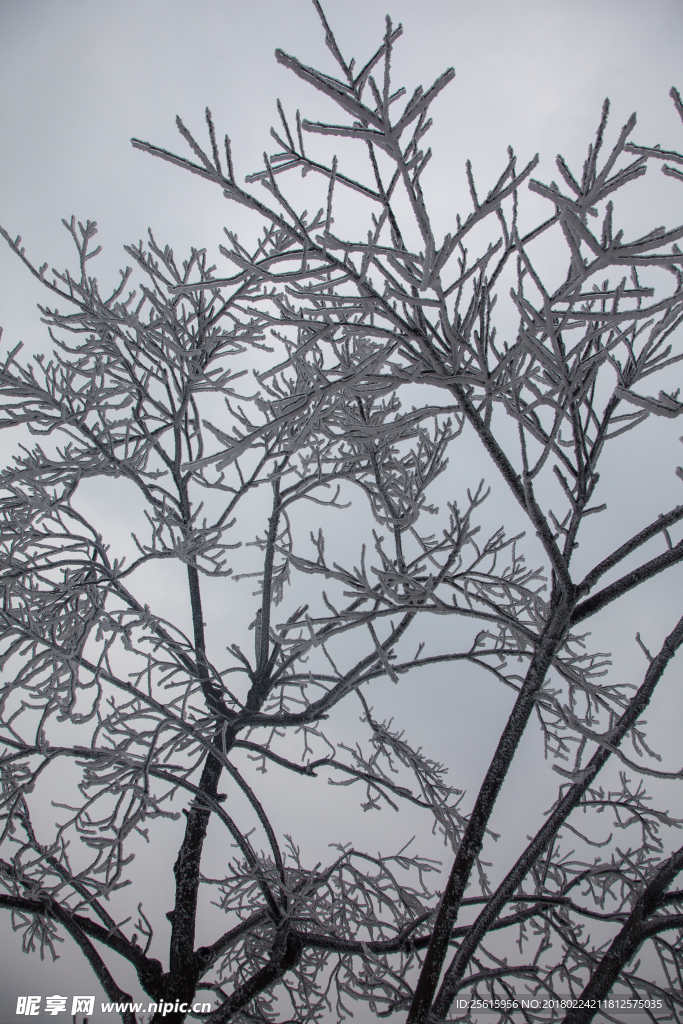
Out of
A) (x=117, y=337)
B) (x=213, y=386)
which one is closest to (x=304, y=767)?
(x=213, y=386)

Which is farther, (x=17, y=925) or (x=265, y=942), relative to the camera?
(x=265, y=942)

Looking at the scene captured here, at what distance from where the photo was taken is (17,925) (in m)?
3.75

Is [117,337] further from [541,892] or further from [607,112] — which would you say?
[541,892]

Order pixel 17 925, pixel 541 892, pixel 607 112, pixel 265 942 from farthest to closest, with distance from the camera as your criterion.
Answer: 1. pixel 265 942
2. pixel 17 925
3. pixel 541 892
4. pixel 607 112

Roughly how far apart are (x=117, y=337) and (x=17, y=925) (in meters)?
4.35

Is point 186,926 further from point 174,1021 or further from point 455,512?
point 455,512

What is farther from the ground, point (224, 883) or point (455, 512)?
point (455, 512)

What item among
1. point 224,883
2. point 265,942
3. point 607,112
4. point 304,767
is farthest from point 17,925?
point 607,112

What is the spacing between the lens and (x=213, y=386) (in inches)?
160

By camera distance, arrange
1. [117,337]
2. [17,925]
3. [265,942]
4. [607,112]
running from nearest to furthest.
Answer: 1. [607,112]
2. [17,925]
3. [117,337]
4. [265,942]

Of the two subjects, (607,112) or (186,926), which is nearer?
(607,112)

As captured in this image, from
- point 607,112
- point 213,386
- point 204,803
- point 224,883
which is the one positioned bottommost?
point 224,883

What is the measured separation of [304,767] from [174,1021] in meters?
1.73

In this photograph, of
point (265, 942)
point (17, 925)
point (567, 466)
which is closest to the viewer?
point (567, 466)
